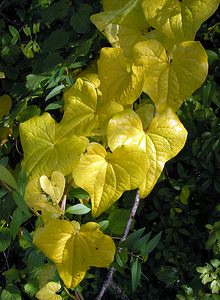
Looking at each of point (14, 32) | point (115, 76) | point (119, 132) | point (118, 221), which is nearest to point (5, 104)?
point (14, 32)

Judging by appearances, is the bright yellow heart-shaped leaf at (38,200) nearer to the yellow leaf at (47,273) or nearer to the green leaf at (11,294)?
the yellow leaf at (47,273)

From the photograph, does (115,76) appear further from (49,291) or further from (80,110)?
(49,291)

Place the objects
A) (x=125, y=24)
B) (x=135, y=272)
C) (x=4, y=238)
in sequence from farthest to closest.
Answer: (x=4, y=238) < (x=135, y=272) < (x=125, y=24)

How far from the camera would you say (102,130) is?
3.35 ft

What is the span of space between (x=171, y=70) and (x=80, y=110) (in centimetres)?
21

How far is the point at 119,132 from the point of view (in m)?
0.93

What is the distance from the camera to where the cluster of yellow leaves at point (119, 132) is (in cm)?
93

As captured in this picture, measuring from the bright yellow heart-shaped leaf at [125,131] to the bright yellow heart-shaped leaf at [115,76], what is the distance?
0.25 ft

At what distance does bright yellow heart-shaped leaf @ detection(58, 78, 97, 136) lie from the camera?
103cm

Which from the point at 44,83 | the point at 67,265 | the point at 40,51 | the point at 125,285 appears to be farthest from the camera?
the point at 125,285

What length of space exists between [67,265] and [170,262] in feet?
2.40

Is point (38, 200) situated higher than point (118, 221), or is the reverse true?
point (38, 200)

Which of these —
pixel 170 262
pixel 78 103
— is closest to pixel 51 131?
pixel 78 103

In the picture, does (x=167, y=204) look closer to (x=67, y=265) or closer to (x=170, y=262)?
(x=170, y=262)
